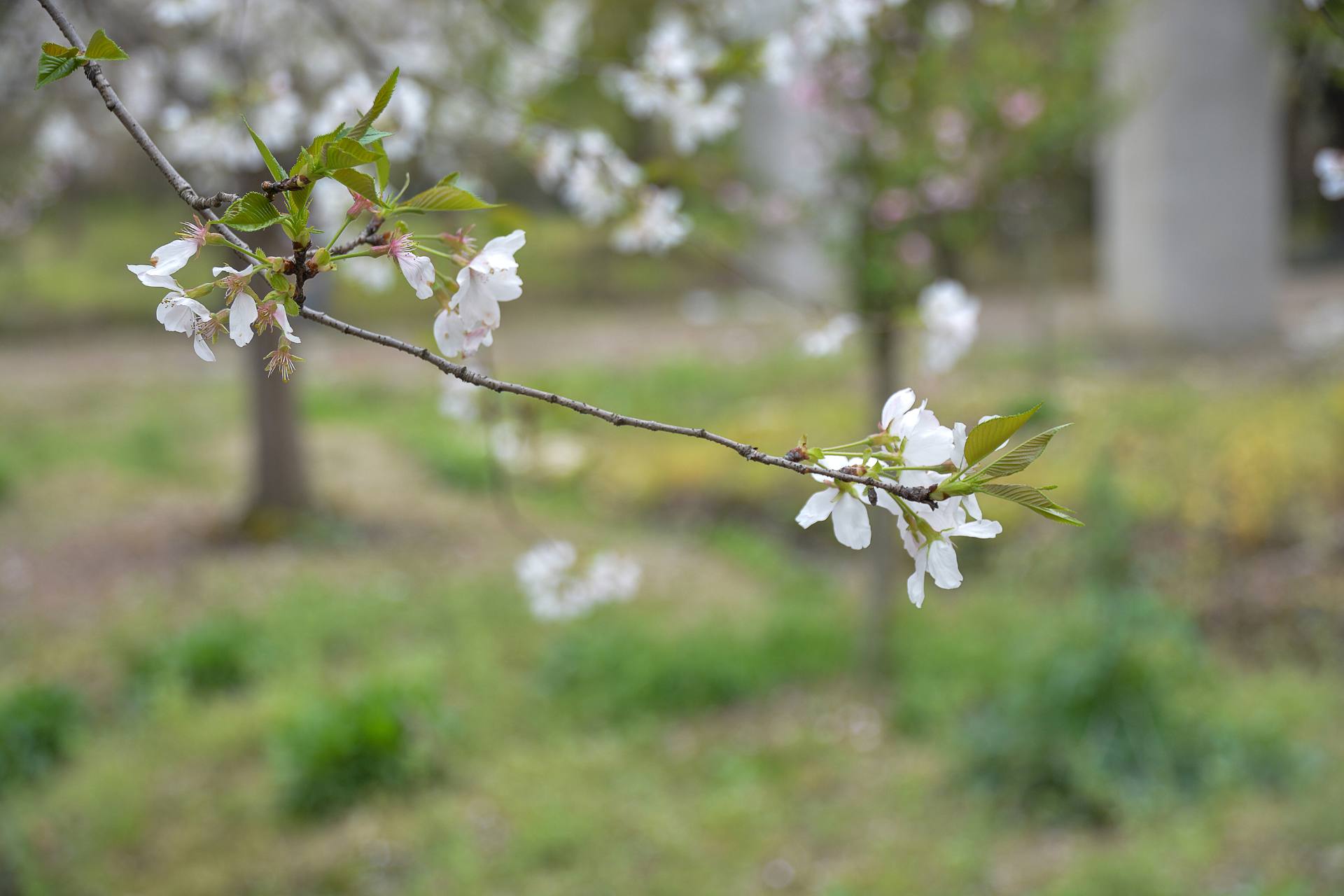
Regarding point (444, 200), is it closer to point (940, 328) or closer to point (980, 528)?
point (980, 528)

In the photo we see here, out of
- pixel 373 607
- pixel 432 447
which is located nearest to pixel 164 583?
pixel 373 607

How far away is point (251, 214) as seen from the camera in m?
0.77

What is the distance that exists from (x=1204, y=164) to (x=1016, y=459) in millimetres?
8162

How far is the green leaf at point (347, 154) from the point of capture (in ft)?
2.47

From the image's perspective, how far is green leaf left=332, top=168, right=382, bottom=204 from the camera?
0.77 meters

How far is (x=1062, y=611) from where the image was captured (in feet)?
12.0

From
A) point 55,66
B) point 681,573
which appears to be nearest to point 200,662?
point 681,573

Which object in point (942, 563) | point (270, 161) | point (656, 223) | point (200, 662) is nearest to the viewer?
point (270, 161)

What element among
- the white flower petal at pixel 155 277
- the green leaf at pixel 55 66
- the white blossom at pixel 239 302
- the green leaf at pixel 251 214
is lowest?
the white blossom at pixel 239 302

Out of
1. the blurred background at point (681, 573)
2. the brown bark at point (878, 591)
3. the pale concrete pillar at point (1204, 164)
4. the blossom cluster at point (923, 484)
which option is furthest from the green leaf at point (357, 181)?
the pale concrete pillar at point (1204, 164)

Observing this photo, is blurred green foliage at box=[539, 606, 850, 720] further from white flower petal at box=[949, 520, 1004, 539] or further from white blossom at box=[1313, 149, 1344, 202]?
white flower petal at box=[949, 520, 1004, 539]

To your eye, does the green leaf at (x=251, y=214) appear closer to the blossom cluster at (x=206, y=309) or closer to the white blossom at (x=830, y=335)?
the blossom cluster at (x=206, y=309)

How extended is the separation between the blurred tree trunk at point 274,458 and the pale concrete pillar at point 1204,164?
574 centimetres

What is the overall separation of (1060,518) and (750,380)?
7395 mm
